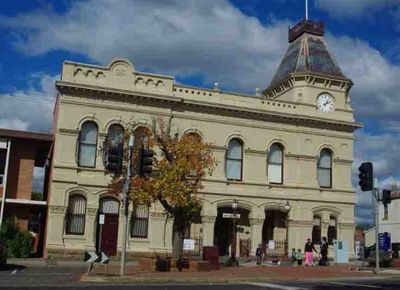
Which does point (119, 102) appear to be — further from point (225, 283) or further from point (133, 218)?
point (225, 283)

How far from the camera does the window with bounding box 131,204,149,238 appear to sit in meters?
35.4

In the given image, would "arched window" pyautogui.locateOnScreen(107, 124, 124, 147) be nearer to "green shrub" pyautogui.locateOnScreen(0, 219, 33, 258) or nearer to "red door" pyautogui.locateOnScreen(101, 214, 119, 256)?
"red door" pyautogui.locateOnScreen(101, 214, 119, 256)

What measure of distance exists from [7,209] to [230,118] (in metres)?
15.1

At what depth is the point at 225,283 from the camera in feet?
66.5

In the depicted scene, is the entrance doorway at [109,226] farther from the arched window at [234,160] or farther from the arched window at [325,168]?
the arched window at [325,168]

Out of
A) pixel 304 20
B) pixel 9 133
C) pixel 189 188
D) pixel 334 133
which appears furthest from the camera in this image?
pixel 304 20

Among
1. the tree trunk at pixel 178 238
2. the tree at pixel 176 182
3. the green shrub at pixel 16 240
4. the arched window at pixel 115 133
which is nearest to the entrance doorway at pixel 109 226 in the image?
the arched window at pixel 115 133

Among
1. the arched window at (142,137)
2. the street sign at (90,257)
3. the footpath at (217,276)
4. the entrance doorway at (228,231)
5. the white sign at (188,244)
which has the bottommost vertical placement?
the footpath at (217,276)

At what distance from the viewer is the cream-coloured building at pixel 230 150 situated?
34406 mm

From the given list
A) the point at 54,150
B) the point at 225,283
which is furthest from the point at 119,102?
the point at 225,283

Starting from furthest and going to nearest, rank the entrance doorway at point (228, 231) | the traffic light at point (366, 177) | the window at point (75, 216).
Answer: the entrance doorway at point (228, 231) → the window at point (75, 216) → the traffic light at point (366, 177)

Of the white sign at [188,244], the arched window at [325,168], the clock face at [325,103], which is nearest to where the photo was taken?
the white sign at [188,244]

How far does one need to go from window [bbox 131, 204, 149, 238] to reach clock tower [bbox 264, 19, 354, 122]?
520 inches

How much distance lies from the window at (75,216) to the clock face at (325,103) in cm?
1795
